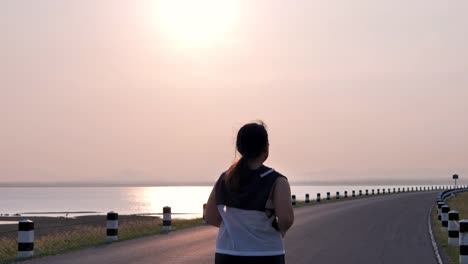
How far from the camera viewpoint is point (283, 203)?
5.32 meters

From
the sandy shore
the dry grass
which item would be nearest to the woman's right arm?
the dry grass

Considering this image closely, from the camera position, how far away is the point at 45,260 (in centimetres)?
1545

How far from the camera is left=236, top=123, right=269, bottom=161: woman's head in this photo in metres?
5.46

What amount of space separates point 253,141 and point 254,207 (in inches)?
17.8

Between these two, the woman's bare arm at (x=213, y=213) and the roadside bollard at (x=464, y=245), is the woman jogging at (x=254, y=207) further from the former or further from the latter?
the roadside bollard at (x=464, y=245)

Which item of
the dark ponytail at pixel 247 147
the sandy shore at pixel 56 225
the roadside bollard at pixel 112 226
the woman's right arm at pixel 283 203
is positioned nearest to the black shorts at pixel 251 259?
the woman's right arm at pixel 283 203

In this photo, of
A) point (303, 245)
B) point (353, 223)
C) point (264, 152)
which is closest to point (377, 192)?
point (353, 223)

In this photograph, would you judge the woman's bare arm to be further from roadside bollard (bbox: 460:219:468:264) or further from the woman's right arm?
roadside bollard (bbox: 460:219:468:264)

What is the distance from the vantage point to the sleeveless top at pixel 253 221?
17.7 ft

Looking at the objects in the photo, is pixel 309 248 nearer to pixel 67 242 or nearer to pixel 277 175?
pixel 67 242

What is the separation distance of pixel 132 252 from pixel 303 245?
416 centimetres

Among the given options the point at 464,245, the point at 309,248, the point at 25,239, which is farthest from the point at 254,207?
the point at 309,248

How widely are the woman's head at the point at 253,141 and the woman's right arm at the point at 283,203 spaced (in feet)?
0.86

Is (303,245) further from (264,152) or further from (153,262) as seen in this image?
(264,152)
